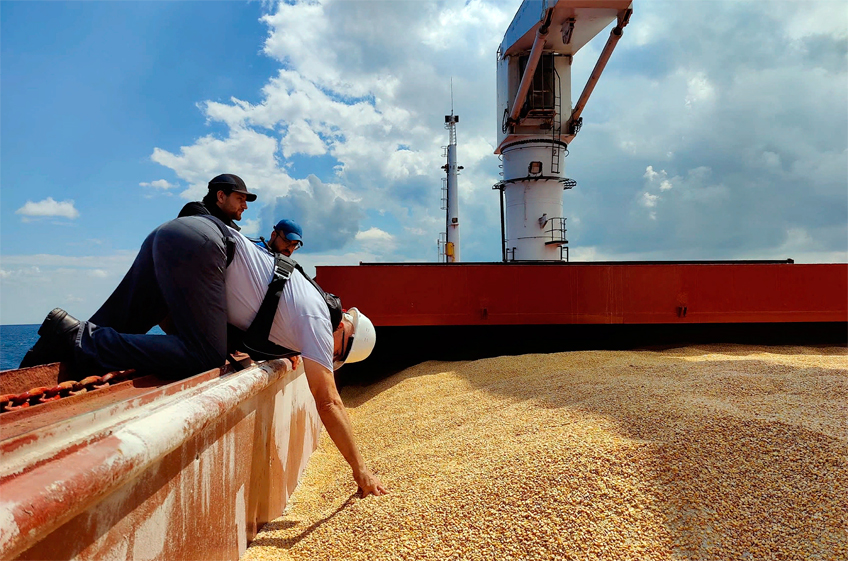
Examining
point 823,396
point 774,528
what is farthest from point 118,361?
point 823,396

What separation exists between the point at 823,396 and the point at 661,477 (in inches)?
67.4

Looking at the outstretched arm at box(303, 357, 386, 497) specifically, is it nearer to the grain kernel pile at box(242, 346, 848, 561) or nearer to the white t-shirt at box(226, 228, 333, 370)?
the white t-shirt at box(226, 228, 333, 370)

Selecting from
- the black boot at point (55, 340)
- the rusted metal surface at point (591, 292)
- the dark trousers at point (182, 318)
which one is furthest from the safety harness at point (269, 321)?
the rusted metal surface at point (591, 292)

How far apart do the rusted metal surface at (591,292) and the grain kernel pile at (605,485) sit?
227 centimetres

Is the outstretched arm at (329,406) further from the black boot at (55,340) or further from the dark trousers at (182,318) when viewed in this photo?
the black boot at (55,340)

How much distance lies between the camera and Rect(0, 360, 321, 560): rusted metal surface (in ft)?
2.49

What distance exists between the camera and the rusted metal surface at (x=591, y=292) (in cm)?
524

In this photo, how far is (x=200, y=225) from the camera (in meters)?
1.83

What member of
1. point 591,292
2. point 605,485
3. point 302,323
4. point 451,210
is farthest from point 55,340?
point 451,210

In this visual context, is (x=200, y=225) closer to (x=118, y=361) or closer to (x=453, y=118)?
(x=118, y=361)

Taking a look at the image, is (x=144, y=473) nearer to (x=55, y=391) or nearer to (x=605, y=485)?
(x=55, y=391)

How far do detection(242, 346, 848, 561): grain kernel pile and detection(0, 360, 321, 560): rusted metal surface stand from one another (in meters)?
0.29

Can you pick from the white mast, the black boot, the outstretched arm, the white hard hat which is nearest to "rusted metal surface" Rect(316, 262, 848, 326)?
the white hard hat

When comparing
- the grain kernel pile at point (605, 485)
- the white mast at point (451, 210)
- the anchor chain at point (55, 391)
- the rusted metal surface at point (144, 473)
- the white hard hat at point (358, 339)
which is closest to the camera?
the rusted metal surface at point (144, 473)
